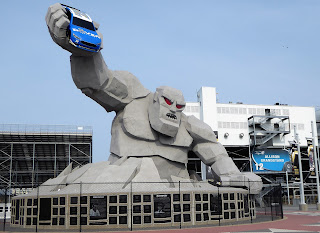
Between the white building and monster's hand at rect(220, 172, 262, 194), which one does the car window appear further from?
the white building

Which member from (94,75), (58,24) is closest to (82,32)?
(58,24)

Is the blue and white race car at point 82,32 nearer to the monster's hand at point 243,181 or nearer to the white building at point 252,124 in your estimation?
the monster's hand at point 243,181

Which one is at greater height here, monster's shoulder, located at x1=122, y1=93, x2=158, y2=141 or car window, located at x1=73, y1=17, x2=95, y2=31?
car window, located at x1=73, y1=17, x2=95, y2=31

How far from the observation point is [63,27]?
12.8 metres

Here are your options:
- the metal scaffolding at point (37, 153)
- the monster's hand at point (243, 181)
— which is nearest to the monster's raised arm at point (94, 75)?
the monster's hand at point (243, 181)

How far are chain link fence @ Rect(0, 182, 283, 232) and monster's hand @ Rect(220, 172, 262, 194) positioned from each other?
1178 millimetres

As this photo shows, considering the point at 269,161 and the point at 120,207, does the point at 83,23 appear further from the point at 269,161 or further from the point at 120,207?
the point at 269,161

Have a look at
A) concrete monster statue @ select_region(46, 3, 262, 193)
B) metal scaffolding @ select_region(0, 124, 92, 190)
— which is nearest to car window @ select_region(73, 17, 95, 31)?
concrete monster statue @ select_region(46, 3, 262, 193)

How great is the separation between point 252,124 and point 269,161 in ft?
18.1

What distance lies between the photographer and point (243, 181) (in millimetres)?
16375

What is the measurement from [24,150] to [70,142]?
5217 millimetres

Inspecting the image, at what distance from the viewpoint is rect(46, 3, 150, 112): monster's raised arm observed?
12844mm

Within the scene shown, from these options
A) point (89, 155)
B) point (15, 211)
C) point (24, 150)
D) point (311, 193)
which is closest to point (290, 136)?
point (311, 193)

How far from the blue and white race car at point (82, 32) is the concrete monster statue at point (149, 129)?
1.47 m
